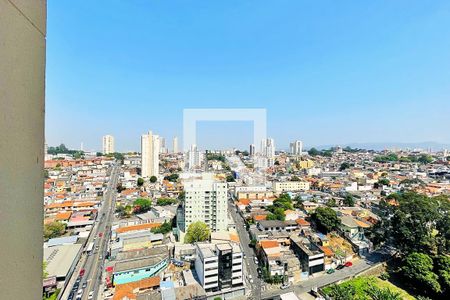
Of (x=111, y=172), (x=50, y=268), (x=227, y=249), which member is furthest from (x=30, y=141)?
(x=111, y=172)

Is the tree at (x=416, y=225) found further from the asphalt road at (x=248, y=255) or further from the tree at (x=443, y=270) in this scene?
the asphalt road at (x=248, y=255)

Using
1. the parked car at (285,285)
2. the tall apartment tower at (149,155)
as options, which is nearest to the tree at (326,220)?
the parked car at (285,285)

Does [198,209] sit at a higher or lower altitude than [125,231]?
higher

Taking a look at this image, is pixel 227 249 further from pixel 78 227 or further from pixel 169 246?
pixel 78 227

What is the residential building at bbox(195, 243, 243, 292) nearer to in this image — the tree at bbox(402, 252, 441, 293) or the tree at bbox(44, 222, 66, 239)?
the tree at bbox(402, 252, 441, 293)

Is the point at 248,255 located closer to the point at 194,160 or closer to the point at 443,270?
the point at 443,270

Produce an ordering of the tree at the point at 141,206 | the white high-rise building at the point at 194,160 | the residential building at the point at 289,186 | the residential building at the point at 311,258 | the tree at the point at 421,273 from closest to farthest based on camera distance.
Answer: the tree at the point at 421,273
the residential building at the point at 311,258
the tree at the point at 141,206
the white high-rise building at the point at 194,160
the residential building at the point at 289,186
